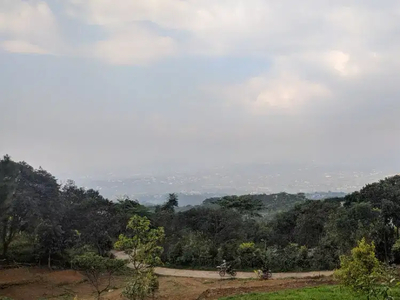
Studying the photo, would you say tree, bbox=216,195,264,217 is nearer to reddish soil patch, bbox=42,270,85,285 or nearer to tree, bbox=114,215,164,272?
reddish soil patch, bbox=42,270,85,285

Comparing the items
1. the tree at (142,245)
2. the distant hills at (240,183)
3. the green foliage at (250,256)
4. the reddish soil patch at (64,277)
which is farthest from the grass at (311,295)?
the distant hills at (240,183)

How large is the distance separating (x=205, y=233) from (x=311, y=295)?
20205 mm

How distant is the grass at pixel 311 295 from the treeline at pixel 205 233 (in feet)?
19.6

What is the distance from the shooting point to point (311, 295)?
1241cm

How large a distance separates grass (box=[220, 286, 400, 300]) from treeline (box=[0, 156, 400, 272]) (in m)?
5.98

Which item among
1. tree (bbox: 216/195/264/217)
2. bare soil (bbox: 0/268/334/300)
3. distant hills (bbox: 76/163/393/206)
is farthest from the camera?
distant hills (bbox: 76/163/393/206)

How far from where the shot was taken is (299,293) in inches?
509

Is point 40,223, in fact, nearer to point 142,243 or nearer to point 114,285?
point 114,285

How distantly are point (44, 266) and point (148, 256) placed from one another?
13.7 meters

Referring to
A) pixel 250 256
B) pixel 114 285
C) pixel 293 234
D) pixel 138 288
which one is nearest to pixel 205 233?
pixel 293 234

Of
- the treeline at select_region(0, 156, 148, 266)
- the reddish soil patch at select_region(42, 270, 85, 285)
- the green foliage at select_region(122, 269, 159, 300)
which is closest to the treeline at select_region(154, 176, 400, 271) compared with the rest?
the treeline at select_region(0, 156, 148, 266)

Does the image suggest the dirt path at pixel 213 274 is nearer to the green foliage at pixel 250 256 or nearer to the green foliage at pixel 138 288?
the green foliage at pixel 250 256

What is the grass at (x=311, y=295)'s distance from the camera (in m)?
11.7

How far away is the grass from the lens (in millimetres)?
11727
